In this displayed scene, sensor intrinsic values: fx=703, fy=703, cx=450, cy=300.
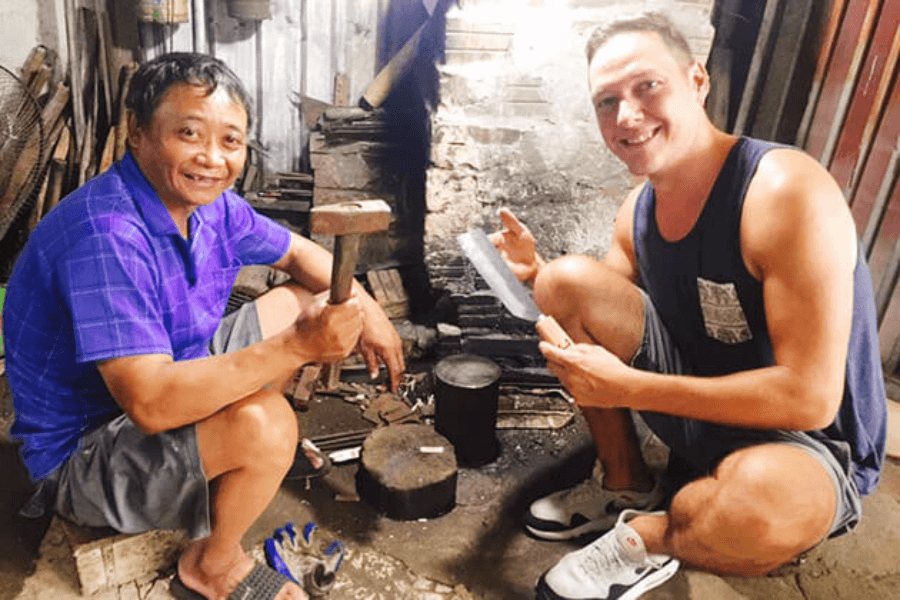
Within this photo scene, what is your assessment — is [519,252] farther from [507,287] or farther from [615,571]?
[615,571]

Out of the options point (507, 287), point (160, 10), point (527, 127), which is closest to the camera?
point (507, 287)

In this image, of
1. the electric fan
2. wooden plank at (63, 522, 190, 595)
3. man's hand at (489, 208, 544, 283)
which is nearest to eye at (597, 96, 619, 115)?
man's hand at (489, 208, 544, 283)

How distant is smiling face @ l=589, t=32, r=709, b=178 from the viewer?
242 centimetres

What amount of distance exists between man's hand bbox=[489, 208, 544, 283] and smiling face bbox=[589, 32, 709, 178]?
2.25ft

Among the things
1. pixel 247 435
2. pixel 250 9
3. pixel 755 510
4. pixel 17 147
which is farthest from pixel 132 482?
pixel 250 9

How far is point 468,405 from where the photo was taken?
325cm

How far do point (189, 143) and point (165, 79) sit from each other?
0.65 ft

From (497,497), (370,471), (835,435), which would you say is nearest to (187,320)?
(370,471)


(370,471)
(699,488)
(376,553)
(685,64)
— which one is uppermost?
(685,64)

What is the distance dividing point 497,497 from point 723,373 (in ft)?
3.84

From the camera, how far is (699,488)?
2309 millimetres

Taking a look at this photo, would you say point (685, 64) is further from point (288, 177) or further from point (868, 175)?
point (288, 177)

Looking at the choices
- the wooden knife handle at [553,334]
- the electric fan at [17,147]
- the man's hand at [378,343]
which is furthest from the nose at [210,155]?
the electric fan at [17,147]

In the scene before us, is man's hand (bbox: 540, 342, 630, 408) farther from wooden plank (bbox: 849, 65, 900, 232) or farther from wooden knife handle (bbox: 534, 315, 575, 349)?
wooden plank (bbox: 849, 65, 900, 232)
